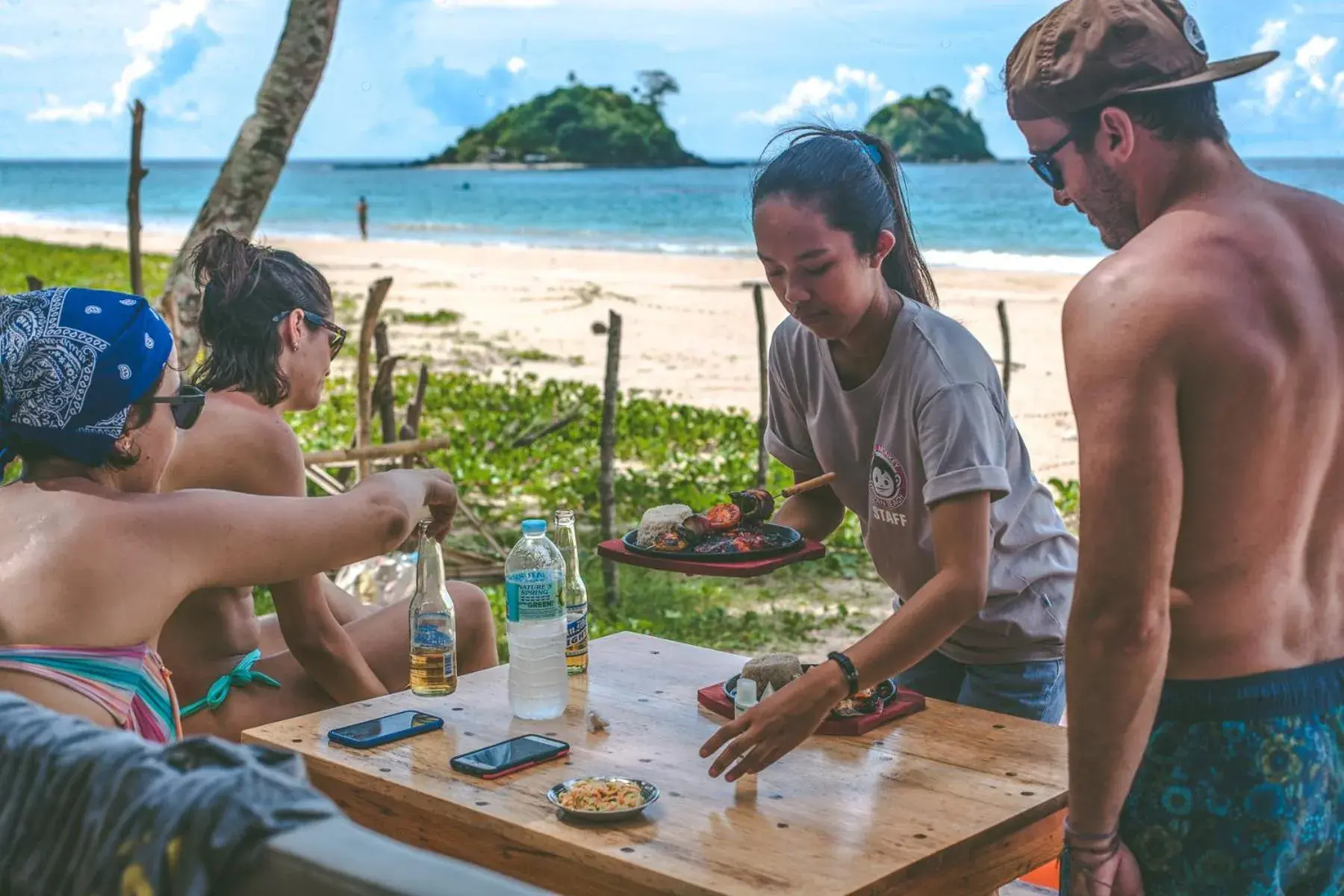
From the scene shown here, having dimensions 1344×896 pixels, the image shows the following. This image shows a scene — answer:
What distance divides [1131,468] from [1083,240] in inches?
1641

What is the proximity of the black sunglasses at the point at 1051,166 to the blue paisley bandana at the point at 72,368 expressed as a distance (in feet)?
5.51

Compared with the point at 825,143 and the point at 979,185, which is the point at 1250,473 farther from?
the point at 979,185

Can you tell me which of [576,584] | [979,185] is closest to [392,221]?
[979,185]

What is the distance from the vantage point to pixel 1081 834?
7.44 feet

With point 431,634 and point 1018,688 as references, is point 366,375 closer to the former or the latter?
point 431,634

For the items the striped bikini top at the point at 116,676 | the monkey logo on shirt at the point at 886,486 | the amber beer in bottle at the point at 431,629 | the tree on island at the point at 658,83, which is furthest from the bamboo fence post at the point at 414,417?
the tree on island at the point at 658,83

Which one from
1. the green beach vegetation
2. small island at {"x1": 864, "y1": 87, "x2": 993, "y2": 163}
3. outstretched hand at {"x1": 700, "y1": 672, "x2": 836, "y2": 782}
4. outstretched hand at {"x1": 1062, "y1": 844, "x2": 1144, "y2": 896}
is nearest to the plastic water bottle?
outstretched hand at {"x1": 700, "y1": 672, "x2": 836, "y2": 782}

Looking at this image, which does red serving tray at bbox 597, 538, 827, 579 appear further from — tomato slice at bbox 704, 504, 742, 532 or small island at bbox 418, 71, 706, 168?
small island at bbox 418, 71, 706, 168

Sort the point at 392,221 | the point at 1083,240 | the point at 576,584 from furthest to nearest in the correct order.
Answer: the point at 392,221 < the point at 1083,240 < the point at 576,584

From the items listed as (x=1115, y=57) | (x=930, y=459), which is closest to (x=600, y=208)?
(x=930, y=459)

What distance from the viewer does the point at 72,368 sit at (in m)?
2.54

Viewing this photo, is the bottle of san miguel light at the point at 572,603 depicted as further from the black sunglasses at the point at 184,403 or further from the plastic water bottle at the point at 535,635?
the black sunglasses at the point at 184,403

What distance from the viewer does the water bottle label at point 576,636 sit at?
3.52m

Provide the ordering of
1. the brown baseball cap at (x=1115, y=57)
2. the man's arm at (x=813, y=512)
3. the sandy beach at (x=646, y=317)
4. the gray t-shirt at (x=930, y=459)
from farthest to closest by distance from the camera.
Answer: the sandy beach at (x=646, y=317), the man's arm at (x=813, y=512), the gray t-shirt at (x=930, y=459), the brown baseball cap at (x=1115, y=57)
